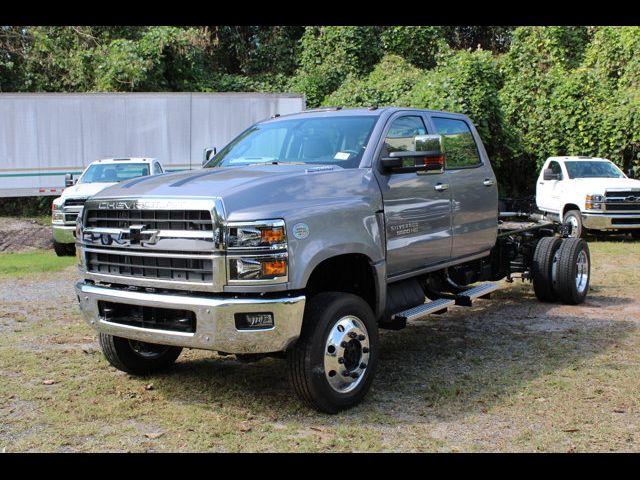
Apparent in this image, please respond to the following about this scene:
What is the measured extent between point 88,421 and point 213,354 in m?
1.85

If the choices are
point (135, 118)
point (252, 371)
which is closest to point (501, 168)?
point (135, 118)

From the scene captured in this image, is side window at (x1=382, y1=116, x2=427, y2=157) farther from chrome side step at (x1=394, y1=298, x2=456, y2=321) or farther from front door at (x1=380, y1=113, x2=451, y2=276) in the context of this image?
chrome side step at (x1=394, y1=298, x2=456, y2=321)

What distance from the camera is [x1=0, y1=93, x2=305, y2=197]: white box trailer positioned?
18.4 metres

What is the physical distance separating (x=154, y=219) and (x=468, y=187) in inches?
131

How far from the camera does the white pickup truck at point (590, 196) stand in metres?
15.3

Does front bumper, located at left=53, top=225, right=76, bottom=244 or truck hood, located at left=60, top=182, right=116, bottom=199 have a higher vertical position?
truck hood, located at left=60, top=182, right=116, bottom=199

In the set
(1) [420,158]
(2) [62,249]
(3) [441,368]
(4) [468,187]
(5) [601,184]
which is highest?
(1) [420,158]

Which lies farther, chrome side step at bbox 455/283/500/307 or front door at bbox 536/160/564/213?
front door at bbox 536/160/564/213

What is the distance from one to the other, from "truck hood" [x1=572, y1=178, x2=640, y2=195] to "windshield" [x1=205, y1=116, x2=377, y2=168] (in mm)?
11018

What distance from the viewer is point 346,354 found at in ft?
16.3

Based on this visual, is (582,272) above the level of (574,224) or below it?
above

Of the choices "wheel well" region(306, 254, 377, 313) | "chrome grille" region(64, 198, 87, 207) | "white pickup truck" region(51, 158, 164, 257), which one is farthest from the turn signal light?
"chrome grille" region(64, 198, 87, 207)

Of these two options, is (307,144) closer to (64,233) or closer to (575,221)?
(64,233)

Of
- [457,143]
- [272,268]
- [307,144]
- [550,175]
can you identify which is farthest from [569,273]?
[550,175]
